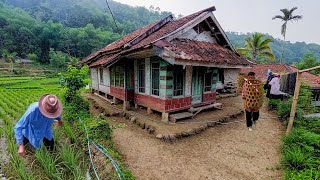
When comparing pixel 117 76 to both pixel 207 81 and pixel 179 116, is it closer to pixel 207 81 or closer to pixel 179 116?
pixel 179 116

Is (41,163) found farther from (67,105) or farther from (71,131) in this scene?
(67,105)

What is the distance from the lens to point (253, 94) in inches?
208

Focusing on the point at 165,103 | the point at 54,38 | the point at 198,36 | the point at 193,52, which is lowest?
the point at 165,103

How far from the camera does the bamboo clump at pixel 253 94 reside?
5.28m

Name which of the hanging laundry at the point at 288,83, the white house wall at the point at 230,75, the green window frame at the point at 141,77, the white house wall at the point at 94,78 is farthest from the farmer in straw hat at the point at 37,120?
the white house wall at the point at 230,75

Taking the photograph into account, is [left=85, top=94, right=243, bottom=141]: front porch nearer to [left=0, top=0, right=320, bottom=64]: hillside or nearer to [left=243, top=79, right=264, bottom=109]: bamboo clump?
[left=243, top=79, right=264, bottom=109]: bamboo clump

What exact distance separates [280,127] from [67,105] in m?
9.05

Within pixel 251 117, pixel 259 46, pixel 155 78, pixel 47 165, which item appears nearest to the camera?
pixel 47 165

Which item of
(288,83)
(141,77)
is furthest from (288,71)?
(141,77)

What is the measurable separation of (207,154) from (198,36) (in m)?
6.24

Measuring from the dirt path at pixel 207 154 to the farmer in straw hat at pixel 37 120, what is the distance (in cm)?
233

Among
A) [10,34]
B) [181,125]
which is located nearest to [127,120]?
[181,125]

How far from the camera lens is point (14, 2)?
109m

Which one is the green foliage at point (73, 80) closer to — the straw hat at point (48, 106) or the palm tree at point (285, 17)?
the straw hat at point (48, 106)
